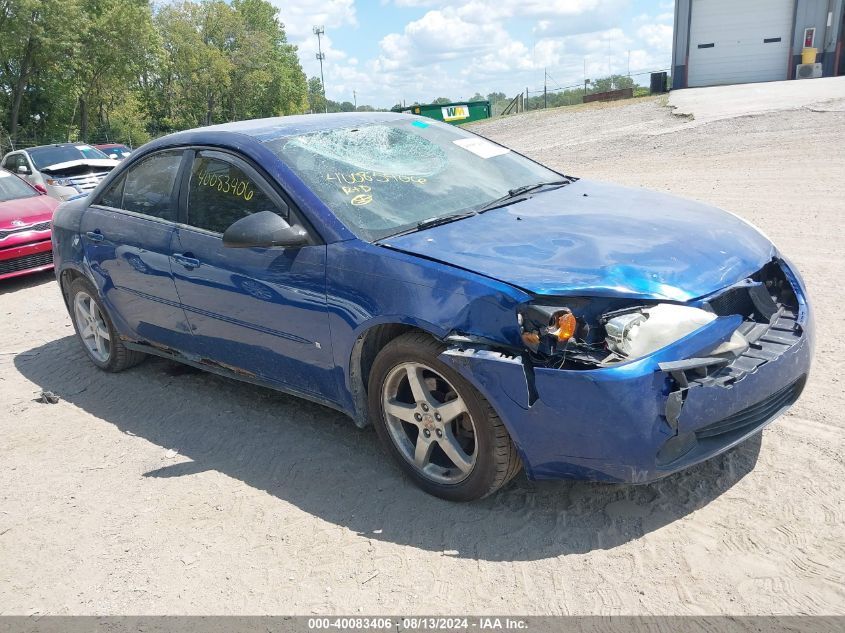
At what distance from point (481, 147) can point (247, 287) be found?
181 centimetres

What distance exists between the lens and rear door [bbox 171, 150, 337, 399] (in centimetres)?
364

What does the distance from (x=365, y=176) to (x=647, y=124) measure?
1798 centimetres

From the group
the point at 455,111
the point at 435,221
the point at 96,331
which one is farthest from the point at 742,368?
the point at 455,111

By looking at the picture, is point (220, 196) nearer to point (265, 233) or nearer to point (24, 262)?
point (265, 233)

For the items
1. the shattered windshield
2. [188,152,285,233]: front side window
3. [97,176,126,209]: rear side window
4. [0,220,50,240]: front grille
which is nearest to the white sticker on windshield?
the shattered windshield

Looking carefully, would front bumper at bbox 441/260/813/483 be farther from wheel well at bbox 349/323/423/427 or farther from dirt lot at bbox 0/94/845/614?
wheel well at bbox 349/323/423/427

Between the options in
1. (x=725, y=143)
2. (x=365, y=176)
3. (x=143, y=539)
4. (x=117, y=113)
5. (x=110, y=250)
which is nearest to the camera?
(x=143, y=539)

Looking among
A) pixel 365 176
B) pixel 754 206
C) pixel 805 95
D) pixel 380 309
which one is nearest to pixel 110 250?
pixel 365 176

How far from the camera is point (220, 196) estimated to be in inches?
165

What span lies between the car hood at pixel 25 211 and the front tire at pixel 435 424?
7.49m

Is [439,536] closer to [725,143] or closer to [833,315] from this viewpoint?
Answer: [833,315]

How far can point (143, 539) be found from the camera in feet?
11.0

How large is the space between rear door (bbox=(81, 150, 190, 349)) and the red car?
411 centimetres

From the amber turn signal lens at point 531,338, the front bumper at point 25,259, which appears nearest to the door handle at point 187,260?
the amber turn signal lens at point 531,338
